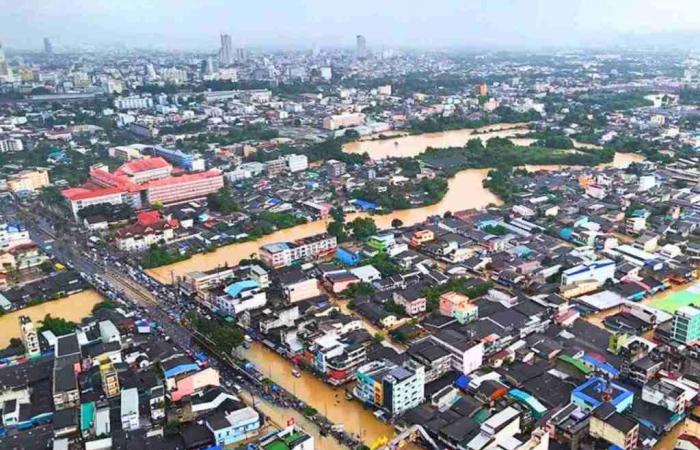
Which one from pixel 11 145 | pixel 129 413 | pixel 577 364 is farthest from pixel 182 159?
pixel 577 364

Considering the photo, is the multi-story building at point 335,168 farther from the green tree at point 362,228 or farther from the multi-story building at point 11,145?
the multi-story building at point 11,145

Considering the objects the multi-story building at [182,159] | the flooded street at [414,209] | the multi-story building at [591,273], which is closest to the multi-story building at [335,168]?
the flooded street at [414,209]

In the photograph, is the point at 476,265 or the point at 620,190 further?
the point at 620,190

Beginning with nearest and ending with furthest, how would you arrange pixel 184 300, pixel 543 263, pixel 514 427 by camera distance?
1. pixel 514 427
2. pixel 184 300
3. pixel 543 263

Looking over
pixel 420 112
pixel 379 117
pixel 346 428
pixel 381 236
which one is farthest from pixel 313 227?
pixel 420 112

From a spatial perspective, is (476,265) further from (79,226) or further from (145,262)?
(79,226)

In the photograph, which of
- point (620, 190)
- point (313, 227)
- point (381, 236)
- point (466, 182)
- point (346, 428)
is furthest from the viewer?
point (466, 182)

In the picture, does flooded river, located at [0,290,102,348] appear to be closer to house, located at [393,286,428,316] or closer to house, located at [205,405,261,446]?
house, located at [205,405,261,446]
